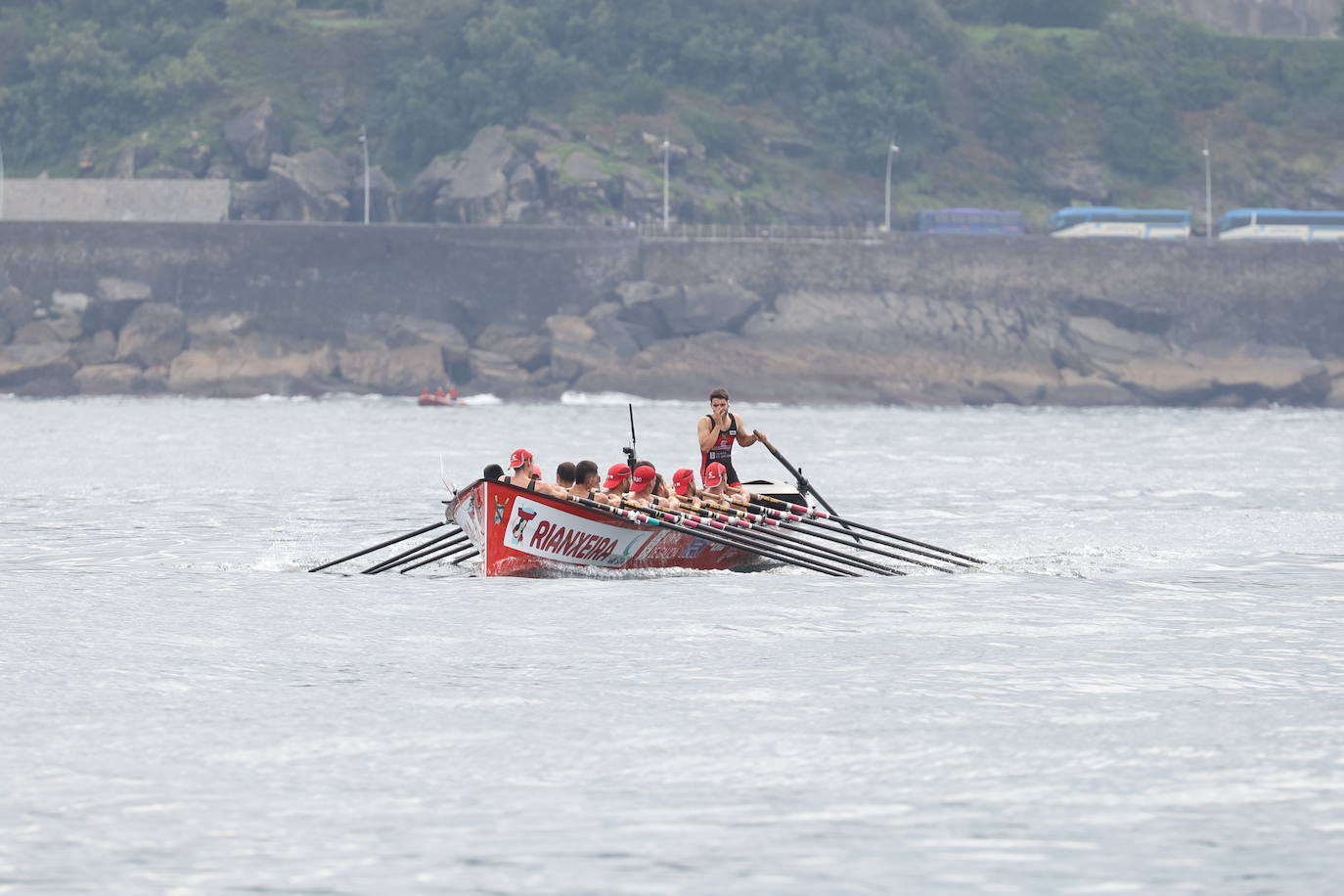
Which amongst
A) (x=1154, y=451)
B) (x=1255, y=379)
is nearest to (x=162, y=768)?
(x=1154, y=451)

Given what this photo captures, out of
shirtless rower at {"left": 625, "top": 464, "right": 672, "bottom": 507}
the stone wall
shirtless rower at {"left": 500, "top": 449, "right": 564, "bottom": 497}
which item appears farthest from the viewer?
the stone wall

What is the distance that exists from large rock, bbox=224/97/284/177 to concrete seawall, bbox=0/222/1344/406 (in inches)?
510

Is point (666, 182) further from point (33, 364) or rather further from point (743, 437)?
point (743, 437)

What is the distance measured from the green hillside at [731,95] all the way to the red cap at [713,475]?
88276 millimetres

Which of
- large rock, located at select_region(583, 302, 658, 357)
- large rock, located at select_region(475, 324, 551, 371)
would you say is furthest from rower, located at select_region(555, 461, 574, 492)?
large rock, located at select_region(475, 324, 551, 371)

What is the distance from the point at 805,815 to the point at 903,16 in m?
120

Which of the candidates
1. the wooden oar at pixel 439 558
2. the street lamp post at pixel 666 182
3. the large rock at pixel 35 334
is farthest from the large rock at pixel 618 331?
the wooden oar at pixel 439 558

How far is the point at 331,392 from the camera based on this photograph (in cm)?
10350

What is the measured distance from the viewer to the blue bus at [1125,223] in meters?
112

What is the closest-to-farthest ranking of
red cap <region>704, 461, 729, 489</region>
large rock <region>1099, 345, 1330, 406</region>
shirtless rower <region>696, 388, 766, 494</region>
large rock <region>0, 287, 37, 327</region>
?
shirtless rower <region>696, 388, 766, 494</region> → red cap <region>704, 461, 729, 489</region> → large rock <region>0, 287, 37, 327</region> → large rock <region>1099, 345, 1330, 406</region>

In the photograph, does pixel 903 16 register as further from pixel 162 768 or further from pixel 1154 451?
pixel 162 768

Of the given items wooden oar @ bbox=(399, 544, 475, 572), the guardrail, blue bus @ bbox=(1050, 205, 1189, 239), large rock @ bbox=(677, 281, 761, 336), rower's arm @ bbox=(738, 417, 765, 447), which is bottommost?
wooden oar @ bbox=(399, 544, 475, 572)

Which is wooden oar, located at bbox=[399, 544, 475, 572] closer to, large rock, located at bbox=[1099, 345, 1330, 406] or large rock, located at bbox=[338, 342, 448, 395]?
large rock, located at bbox=[338, 342, 448, 395]

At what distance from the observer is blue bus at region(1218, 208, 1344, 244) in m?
112
